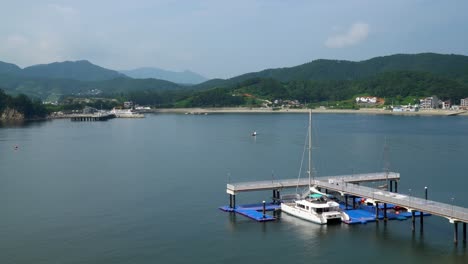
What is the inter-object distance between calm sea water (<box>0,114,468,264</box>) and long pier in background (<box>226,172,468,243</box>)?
126 cm

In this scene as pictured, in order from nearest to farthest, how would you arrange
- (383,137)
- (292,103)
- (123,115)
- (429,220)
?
(429,220) → (383,137) → (123,115) → (292,103)

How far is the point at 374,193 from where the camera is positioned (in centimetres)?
2978

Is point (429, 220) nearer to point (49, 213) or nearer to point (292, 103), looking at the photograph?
point (49, 213)

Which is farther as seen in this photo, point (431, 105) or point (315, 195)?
point (431, 105)

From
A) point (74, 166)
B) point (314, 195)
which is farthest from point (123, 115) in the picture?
point (314, 195)

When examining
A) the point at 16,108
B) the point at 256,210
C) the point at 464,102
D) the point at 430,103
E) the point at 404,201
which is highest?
the point at 464,102

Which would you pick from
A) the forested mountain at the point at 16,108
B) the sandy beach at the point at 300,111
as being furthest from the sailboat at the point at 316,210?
the sandy beach at the point at 300,111

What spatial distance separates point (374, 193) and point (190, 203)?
11354mm

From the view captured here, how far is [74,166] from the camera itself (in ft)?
169

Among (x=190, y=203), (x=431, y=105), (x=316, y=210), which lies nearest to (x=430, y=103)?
(x=431, y=105)

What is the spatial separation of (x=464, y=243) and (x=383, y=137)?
5090cm

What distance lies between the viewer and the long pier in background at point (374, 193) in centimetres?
2559

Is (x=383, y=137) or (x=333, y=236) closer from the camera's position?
(x=333, y=236)

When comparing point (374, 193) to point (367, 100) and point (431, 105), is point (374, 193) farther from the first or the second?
point (367, 100)
